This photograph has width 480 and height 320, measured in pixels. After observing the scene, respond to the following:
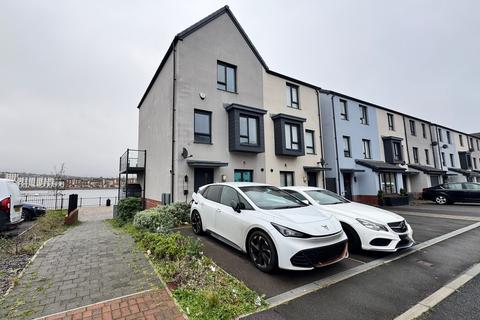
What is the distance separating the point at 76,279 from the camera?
3.66 metres

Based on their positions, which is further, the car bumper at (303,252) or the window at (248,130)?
Result: the window at (248,130)

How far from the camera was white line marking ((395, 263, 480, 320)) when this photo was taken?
273cm

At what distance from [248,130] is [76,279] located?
992 centimetres

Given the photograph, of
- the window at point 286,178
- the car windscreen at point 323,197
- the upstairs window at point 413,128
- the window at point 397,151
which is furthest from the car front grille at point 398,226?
the upstairs window at point 413,128

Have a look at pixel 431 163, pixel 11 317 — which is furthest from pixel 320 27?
pixel 431 163

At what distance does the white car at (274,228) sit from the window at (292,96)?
11.1m

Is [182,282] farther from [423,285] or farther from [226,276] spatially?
[423,285]

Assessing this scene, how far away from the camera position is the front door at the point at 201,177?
1043 centimetres

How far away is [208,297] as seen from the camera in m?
2.80

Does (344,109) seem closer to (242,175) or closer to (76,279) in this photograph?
(242,175)

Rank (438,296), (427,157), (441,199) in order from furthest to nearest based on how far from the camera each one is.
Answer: (427,157)
(441,199)
(438,296)

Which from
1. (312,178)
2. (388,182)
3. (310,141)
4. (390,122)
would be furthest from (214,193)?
(390,122)

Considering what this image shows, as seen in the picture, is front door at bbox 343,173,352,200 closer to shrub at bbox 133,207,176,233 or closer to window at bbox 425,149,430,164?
shrub at bbox 133,207,176,233

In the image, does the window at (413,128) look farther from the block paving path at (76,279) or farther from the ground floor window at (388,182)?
the block paving path at (76,279)
